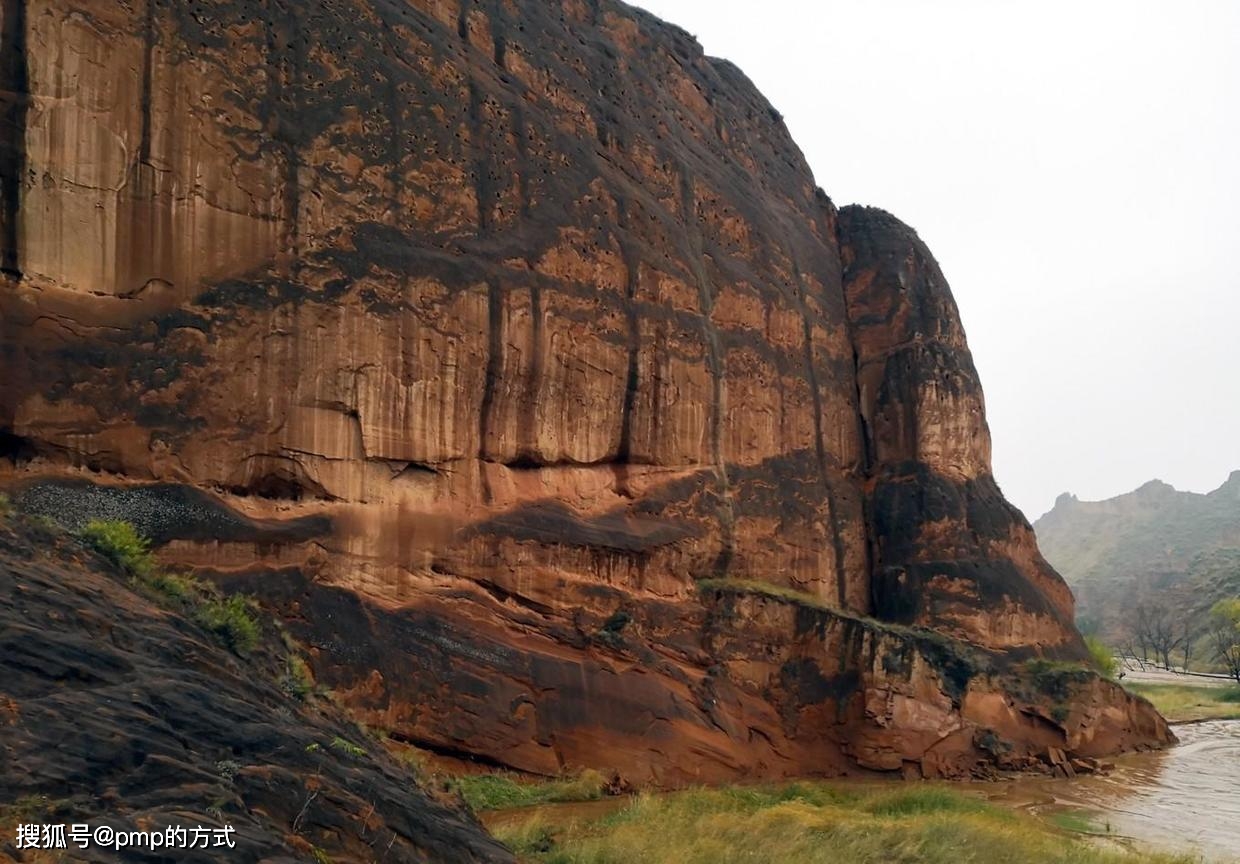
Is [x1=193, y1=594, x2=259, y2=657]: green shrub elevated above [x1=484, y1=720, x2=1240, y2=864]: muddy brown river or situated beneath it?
elevated above

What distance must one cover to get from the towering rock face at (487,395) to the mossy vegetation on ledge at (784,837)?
3.34 meters

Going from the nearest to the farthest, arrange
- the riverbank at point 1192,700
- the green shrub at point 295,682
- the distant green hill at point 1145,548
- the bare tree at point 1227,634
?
the green shrub at point 295,682 → the riverbank at point 1192,700 → the bare tree at point 1227,634 → the distant green hill at point 1145,548

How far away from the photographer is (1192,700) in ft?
150

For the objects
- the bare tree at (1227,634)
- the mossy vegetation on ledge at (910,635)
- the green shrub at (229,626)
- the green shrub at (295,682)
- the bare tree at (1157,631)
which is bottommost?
the bare tree at (1157,631)

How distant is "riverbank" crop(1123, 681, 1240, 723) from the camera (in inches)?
1581

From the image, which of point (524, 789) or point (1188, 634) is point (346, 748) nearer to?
point (524, 789)

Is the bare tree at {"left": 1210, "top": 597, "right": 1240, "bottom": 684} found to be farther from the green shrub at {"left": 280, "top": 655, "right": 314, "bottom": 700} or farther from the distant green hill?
the green shrub at {"left": 280, "top": 655, "right": 314, "bottom": 700}

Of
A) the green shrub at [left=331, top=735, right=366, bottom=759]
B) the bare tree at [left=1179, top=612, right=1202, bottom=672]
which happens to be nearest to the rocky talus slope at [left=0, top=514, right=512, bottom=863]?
the green shrub at [left=331, top=735, right=366, bottom=759]

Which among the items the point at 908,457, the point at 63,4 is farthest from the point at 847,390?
the point at 63,4

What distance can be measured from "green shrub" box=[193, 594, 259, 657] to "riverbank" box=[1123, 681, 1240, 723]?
1385 inches

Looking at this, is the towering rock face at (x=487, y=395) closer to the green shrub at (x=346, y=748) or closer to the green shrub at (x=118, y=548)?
the green shrub at (x=118, y=548)

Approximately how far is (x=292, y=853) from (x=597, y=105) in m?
20.5

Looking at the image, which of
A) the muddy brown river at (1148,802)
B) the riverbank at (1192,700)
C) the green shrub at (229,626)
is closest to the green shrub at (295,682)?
the green shrub at (229,626)

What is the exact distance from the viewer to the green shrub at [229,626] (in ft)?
30.0
